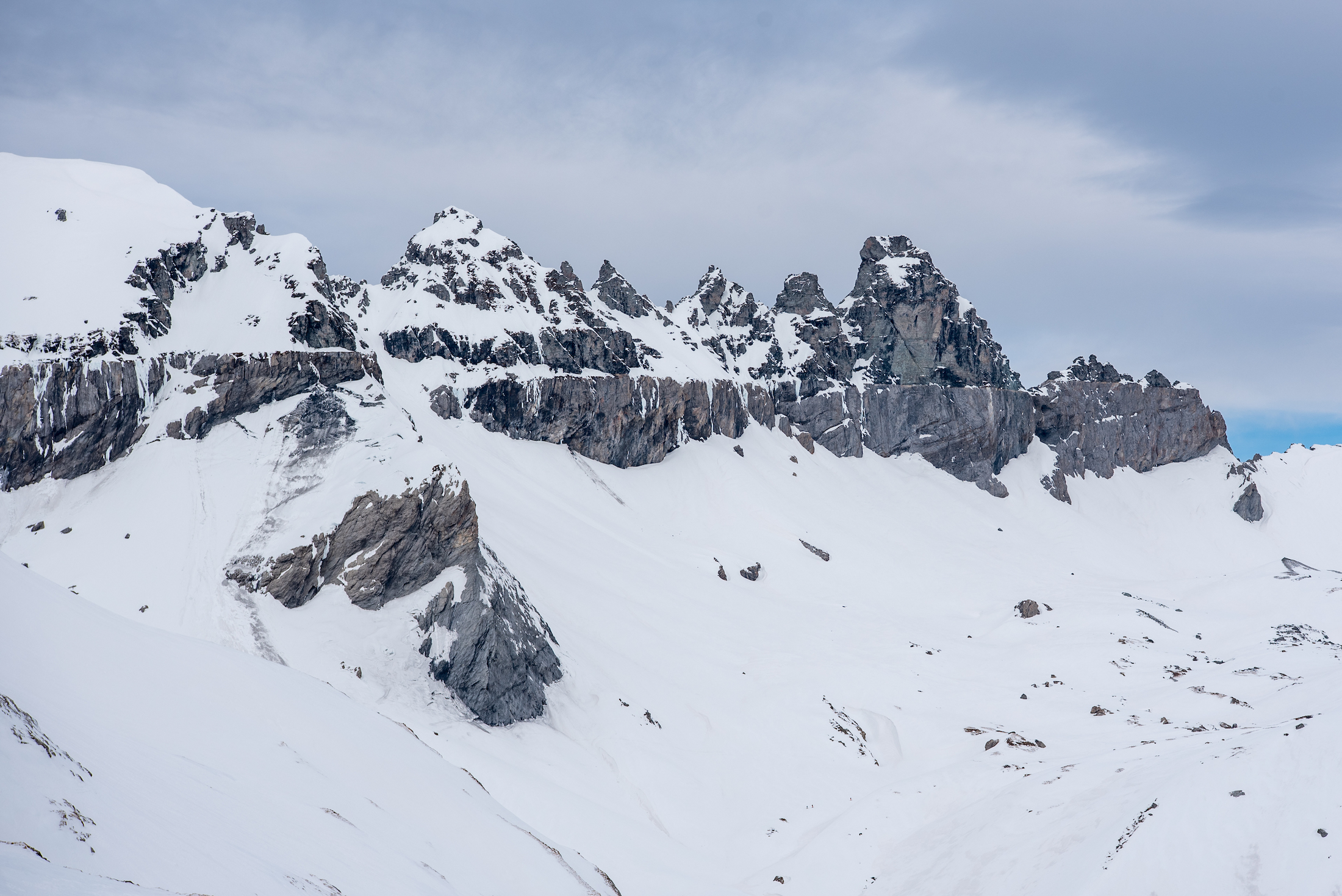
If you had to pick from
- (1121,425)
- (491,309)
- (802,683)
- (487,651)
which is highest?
(1121,425)

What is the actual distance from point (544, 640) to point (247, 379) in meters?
24.4

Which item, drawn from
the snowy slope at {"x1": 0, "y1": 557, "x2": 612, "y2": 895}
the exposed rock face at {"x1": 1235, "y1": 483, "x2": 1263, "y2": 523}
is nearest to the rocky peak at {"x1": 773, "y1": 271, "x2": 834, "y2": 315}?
the exposed rock face at {"x1": 1235, "y1": 483, "x2": 1263, "y2": 523}

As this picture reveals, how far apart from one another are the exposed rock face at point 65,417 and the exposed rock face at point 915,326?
101294 millimetres

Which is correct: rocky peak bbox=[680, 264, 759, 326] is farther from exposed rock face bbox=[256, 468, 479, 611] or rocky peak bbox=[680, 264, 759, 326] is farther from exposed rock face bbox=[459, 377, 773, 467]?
exposed rock face bbox=[256, 468, 479, 611]

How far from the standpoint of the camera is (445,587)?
115ft

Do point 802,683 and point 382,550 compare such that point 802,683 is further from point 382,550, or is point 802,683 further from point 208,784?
point 208,784

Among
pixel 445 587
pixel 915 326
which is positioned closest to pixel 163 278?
pixel 445 587

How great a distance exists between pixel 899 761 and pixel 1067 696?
1406 centimetres

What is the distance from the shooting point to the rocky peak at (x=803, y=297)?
12475 centimetres

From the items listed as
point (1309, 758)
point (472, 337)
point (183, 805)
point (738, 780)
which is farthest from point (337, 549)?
point (472, 337)

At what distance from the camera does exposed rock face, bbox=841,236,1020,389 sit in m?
121

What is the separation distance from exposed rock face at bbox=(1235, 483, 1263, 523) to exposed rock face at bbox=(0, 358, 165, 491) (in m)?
142

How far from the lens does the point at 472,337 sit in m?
84.1

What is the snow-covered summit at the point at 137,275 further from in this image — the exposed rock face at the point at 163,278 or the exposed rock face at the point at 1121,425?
the exposed rock face at the point at 1121,425
